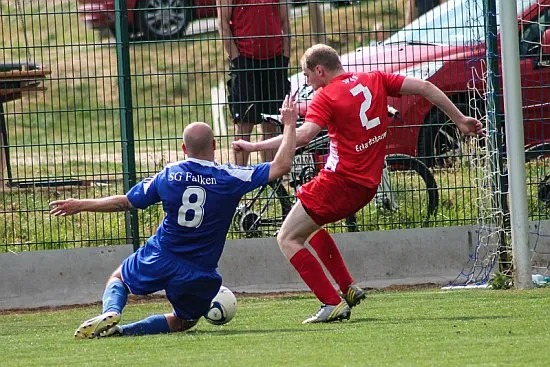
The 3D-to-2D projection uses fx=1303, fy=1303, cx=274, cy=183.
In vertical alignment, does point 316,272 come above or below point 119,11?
below

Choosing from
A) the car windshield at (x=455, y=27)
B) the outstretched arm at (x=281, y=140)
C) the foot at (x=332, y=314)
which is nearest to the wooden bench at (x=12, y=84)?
the car windshield at (x=455, y=27)

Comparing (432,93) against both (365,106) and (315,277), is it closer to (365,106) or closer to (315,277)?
(365,106)

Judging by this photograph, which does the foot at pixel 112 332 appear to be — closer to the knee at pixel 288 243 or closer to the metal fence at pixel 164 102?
the knee at pixel 288 243

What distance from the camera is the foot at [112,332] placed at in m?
8.22

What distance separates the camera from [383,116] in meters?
9.04

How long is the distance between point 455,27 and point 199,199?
4163 mm

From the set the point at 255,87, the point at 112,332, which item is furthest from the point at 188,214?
the point at 255,87

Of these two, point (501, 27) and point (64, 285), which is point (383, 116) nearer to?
point (501, 27)

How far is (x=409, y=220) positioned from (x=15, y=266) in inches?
139

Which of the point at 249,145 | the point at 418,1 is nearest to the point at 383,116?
the point at 249,145

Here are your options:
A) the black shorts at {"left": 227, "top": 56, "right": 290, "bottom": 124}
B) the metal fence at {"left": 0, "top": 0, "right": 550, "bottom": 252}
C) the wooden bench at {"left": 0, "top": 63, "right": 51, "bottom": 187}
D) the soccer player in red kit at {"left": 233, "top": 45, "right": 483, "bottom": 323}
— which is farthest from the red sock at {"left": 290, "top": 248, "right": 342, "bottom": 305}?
the wooden bench at {"left": 0, "top": 63, "right": 51, "bottom": 187}

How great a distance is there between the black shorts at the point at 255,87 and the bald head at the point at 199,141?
335 centimetres

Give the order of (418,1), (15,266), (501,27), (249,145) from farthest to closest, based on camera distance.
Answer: (418,1) < (15,266) < (501,27) < (249,145)

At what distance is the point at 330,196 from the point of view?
8.98m
